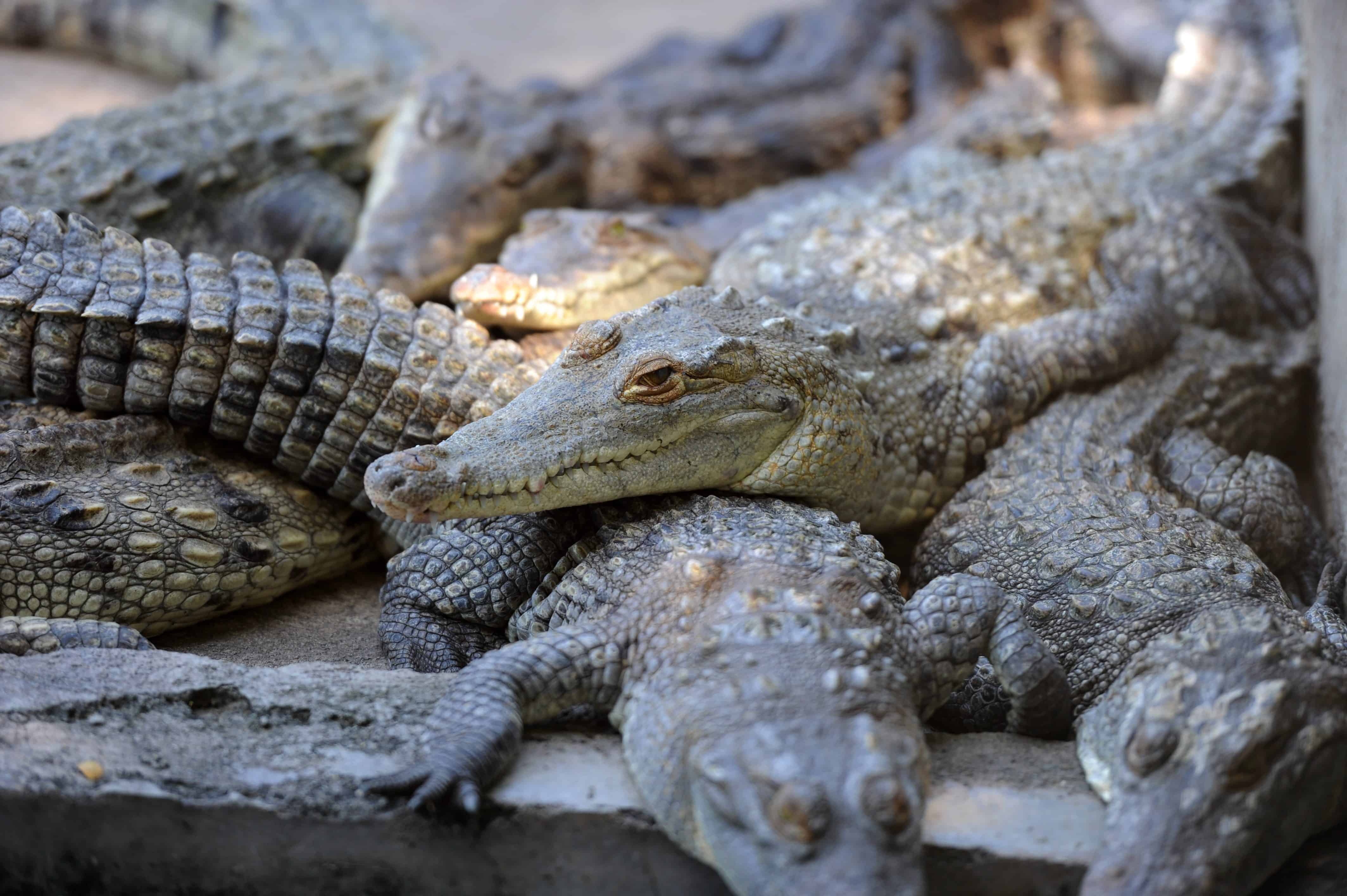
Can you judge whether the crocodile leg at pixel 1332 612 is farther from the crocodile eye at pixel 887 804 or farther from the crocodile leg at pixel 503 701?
the crocodile leg at pixel 503 701

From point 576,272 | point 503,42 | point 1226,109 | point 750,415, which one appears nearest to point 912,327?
point 750,415

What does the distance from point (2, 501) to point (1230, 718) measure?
2894mm

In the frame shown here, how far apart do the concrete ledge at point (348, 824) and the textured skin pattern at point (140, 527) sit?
54 centimetres

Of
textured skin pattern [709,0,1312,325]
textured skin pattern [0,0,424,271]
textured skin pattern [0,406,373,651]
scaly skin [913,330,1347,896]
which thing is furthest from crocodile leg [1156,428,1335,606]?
textured skin pattern [0,0,424,271]

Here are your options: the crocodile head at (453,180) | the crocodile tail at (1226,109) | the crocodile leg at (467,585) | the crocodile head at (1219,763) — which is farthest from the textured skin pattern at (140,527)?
the crocodile tail at (1226,109)

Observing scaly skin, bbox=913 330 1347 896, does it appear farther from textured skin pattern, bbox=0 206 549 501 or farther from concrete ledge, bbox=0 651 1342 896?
textured skin pattern, bbox=0 206 549 501

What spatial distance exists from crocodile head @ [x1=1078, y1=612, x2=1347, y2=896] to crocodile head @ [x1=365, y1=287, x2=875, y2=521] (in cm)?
96

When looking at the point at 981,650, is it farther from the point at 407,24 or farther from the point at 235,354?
the point at 407,24

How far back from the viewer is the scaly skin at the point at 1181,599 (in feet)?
7.32

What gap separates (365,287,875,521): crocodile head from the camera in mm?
2627

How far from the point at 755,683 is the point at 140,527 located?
1759 millimetres

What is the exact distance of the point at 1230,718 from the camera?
2297 mm

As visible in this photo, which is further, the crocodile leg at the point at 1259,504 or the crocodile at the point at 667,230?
the crocodile at the point at 667,230

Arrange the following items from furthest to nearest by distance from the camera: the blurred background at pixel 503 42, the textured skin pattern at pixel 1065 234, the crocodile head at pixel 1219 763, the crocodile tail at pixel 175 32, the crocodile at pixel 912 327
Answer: the crocodile tail at pixel 175 32
the blurred background at pixel 503 42
the textured skin pattern at pixel 1065 234
the crocodile at pixel 912 327
the crocodile head at pixel 1219 763
